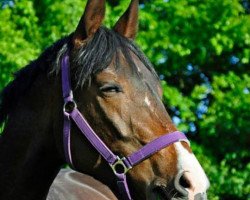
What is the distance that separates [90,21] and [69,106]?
1.62ft

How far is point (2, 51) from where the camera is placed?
749 centimetres

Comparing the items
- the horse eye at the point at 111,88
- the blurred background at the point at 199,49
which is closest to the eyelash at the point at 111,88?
the horse eye at the point at 111,88

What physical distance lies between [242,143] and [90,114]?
233 inches

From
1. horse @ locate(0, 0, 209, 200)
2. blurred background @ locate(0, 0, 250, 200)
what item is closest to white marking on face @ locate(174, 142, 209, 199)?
horse @ locate(0, 0, 209, 200)

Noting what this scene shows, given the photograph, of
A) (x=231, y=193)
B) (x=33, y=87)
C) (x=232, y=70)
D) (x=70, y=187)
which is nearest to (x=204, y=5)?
(x=232, y=70)

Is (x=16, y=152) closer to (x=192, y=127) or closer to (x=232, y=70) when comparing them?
(x=192, y=127)

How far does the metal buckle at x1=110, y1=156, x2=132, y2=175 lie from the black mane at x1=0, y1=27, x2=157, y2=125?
1.56 feet

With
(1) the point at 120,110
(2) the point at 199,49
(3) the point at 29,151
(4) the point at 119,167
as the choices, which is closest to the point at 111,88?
(1) the point at 120,110

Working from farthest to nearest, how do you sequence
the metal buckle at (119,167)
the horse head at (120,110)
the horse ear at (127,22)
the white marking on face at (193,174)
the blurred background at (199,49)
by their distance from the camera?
the blurred background at (199,49) → the horse ear at (127,22) → the metal buckle at (119,167) → the horse head at (120,110) → the white marking on face at (193,174)

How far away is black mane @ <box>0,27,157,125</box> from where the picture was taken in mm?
3307

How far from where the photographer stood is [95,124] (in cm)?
327

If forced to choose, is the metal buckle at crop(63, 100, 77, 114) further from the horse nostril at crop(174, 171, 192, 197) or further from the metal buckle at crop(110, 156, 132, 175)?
the horse nostril at crop(174, 171, 192, 197)

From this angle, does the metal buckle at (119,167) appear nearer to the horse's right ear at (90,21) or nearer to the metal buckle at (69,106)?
the metal buckle at (69,106)

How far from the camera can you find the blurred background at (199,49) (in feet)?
27.0
